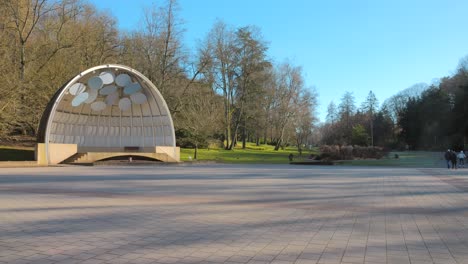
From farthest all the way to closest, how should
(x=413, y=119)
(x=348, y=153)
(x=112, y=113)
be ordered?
(x=413, y=119) < (x=348, y=153) < (x=112, y=113)

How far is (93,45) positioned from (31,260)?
40.9m

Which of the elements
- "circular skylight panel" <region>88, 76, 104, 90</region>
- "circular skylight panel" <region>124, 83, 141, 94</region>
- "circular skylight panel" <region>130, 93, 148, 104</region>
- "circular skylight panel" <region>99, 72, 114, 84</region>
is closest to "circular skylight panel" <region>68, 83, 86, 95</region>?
"circular skylight panel" <region>88, 76, 104, 90</region>

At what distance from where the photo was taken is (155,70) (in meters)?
47.5

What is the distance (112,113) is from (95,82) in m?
5.34

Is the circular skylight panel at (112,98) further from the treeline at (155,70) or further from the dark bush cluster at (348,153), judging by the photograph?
the dark bush cluster at (348,153)

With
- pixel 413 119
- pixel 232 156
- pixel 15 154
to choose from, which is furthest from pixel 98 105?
pixel 413 119

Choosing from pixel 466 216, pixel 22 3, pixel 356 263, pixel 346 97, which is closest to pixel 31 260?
pixel 356 263

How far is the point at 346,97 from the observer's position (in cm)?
9944

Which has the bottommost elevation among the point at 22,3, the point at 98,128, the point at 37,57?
the point at 98,128

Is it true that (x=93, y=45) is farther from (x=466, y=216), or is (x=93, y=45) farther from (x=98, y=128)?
(x=466, y=216)

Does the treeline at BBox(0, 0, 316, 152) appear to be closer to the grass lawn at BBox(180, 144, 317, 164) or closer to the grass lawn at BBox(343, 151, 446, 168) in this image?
the grass lawn at BBox(180, 144, 317, 164)

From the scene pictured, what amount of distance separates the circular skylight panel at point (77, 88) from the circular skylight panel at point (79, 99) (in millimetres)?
476

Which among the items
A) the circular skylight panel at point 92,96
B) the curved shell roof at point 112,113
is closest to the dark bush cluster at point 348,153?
the curved shell roof at point 112,113

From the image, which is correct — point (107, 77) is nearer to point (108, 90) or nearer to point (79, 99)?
point (108, 90)
